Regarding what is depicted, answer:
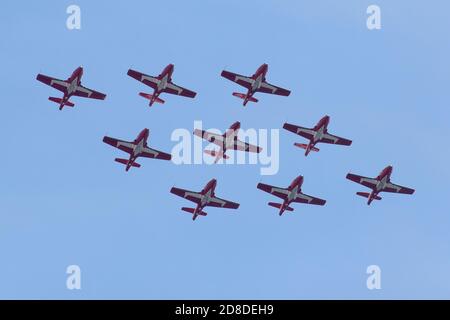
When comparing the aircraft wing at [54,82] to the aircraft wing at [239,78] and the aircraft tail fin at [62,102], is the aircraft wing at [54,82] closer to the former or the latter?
the aircraft tail fin at [62,102]

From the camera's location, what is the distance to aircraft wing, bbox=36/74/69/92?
14810 cm

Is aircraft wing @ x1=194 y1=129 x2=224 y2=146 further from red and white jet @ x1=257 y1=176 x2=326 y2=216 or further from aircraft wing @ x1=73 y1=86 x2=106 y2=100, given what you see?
aircraft wing @ x1=73 y1=86 x2=106 y2=100

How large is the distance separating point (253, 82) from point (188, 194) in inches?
631

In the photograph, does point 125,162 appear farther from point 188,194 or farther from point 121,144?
point 188,194

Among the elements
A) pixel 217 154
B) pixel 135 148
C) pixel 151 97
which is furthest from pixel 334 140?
pixel 135 148

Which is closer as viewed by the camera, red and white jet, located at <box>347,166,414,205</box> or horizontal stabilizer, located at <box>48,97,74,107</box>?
horizontal stabilizer, located at <box>48,97,74,107</box>

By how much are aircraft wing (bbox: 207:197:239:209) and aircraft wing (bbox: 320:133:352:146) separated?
13.4m

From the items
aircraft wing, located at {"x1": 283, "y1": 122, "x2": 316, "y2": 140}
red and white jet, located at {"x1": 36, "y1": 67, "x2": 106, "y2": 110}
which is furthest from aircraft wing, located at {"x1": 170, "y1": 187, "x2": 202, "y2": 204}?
red and white jet, located at {"x1": 36, "y1": 67, "x2": 106, "y2": 110}

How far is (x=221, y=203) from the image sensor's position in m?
149

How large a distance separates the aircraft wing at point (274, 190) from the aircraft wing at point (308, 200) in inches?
66.1

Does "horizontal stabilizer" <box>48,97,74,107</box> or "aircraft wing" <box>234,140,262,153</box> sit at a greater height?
"horizontal stabilizer" <box>48,97,74,107</box>
